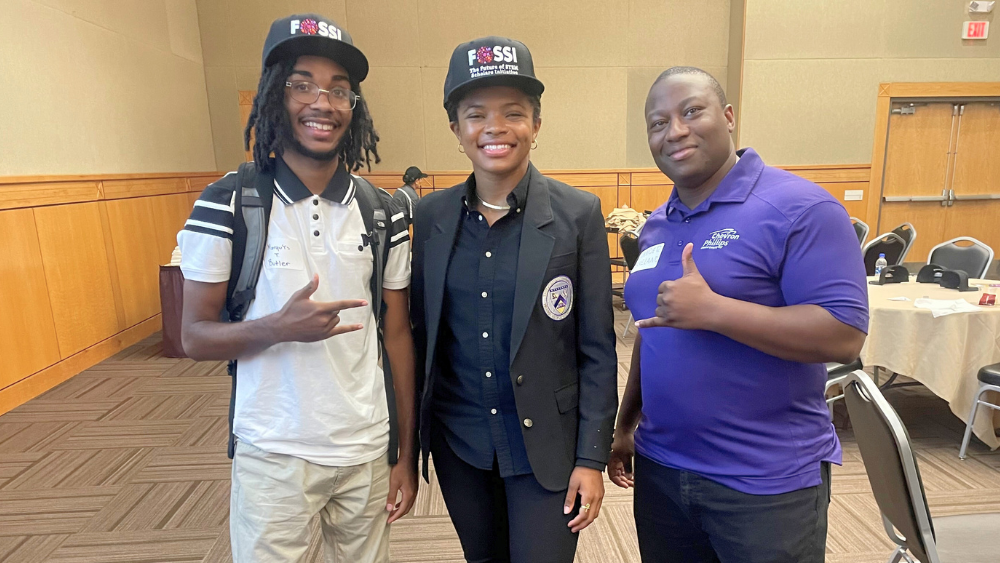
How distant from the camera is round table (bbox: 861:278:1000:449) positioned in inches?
112

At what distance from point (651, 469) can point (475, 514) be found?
0.43 metres

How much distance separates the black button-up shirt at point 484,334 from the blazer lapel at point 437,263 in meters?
0.02

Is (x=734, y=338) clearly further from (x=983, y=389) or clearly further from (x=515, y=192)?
(x=983, y=389)

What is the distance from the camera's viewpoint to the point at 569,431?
1216mm

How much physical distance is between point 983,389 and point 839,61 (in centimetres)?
567

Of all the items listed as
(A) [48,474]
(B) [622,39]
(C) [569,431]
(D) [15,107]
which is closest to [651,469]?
(C) [569,431]

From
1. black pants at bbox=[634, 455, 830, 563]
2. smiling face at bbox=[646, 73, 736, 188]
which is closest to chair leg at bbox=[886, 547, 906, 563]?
black pants at bbox=[634, 455, 830, 563]

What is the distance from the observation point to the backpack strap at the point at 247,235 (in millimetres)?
1115

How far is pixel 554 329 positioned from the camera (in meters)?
1.18

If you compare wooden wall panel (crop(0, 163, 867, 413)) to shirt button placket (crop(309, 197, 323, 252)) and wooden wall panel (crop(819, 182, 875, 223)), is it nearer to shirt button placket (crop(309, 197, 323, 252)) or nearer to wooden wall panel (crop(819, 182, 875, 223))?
shirt button placket (crop(309, 197, 323, 252))

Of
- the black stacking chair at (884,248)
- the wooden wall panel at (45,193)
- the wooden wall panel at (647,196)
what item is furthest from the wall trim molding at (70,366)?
the black stacking chair at (884,248)

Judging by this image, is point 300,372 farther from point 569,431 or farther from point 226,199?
point 569,431

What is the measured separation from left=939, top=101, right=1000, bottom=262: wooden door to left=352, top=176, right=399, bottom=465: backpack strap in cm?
877

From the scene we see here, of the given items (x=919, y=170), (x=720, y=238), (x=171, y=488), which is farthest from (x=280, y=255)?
(x=919, y=170)
